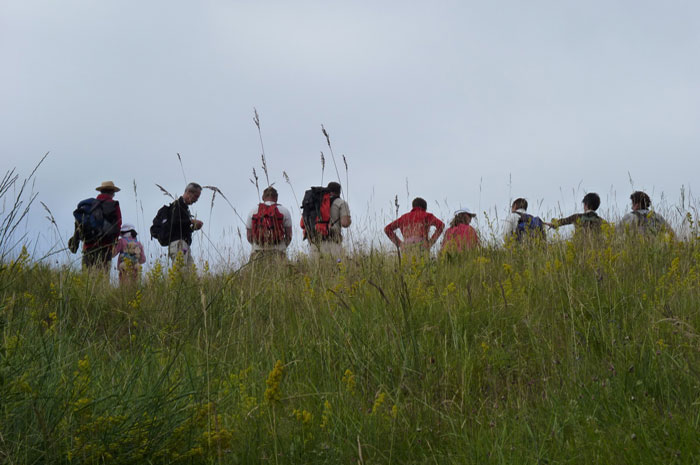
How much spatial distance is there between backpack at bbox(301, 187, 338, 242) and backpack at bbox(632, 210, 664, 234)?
390 cm

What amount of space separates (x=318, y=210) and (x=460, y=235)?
2.24 meters

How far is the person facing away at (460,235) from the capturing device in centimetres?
648

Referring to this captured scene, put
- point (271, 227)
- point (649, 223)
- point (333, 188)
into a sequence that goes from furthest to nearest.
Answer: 1. point (333, 188)
2. point (271, 227)
3. point (649, 223)

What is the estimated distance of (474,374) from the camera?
8.78 feet

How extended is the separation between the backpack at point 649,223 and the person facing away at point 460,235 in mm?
1853

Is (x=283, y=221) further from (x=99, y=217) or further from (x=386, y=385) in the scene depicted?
(x=386, y=385)

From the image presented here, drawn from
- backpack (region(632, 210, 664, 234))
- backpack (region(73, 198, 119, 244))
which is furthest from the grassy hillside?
backpack (region(73, 198, 119, 244))

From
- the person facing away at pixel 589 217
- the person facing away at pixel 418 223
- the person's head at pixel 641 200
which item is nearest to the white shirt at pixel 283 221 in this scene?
the person facing away at pixel 418 223

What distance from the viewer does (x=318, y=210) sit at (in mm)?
8484

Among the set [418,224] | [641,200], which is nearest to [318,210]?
[418,224]

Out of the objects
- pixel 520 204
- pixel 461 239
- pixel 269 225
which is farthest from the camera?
pixel 520 204

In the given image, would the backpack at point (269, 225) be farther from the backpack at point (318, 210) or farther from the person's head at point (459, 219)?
the person's head at point (459, 219)

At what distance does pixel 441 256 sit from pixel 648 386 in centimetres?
340

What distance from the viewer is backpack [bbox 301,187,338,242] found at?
8.20 meters
